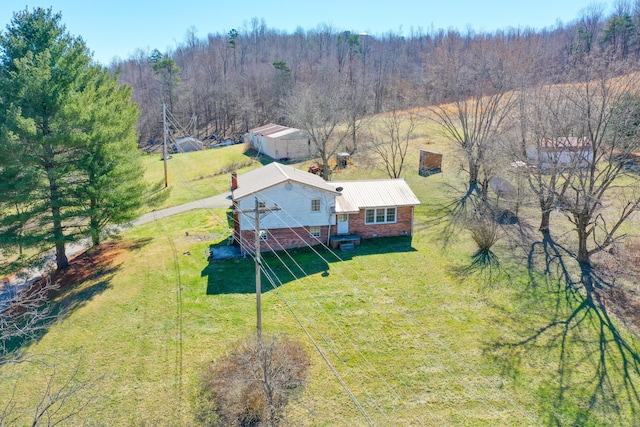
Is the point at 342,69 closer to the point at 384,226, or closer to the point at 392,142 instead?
the point at 392,142

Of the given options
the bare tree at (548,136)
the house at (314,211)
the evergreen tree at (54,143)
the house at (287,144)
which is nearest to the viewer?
the evergreen tree at (54,143)

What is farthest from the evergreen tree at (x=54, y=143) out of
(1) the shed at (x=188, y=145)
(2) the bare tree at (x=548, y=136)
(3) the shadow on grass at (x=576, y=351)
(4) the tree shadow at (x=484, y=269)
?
(1) the shed at (x=188, y=145)

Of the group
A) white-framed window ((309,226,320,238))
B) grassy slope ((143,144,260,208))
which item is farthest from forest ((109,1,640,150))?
white-framed window ((309,226,320,238))

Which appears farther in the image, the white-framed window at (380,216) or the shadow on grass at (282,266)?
the white-framed window at (380,216)

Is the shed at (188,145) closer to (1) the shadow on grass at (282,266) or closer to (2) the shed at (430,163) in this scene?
(2) the shed at (430,163)

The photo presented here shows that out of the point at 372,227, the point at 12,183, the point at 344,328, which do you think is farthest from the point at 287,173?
the point at 12,183

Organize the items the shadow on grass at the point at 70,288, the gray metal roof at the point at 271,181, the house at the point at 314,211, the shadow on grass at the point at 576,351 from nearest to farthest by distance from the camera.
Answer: the shadow on grass at the point at 576,351 → the shadow on grass at the point at 70,288 → the gray metal roof at the point at 271,181 → the house at the point at 314,211

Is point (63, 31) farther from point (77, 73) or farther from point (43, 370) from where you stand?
point (43, 370)
